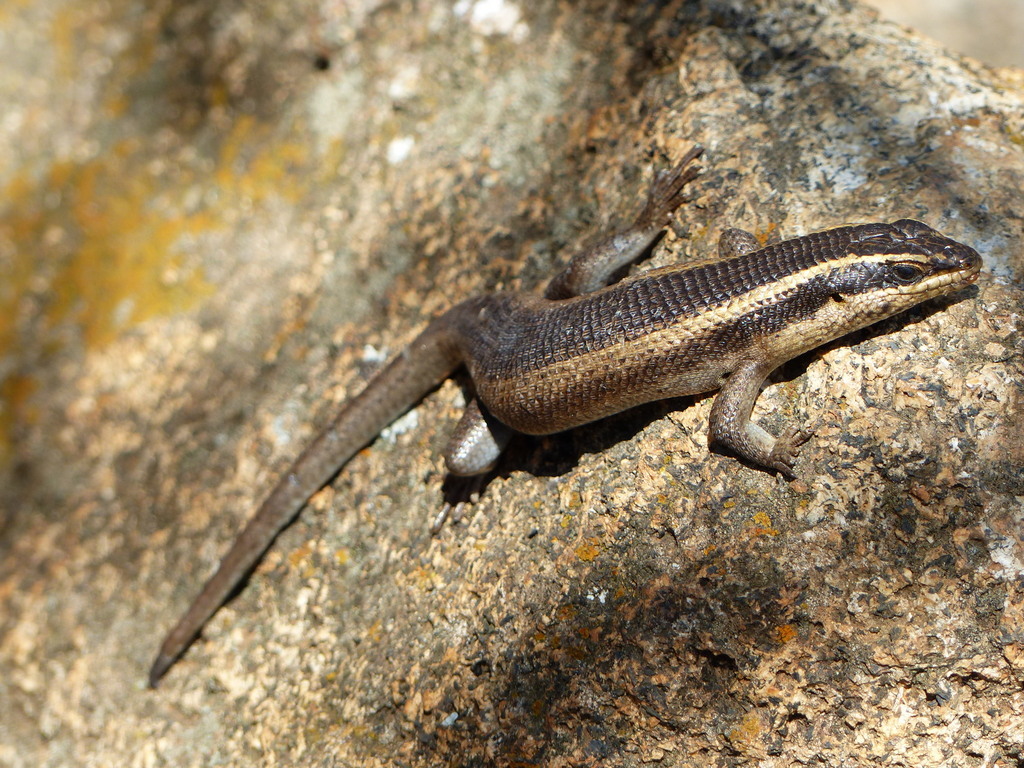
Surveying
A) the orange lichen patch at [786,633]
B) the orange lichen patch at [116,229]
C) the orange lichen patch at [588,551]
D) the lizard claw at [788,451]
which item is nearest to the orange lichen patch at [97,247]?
the orange lichen patch at [116,229]

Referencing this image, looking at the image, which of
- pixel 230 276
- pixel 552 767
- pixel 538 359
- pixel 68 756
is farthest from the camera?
pixel 230 276

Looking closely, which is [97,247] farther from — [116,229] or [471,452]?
[471,452]

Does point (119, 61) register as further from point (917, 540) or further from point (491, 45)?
point (917, 540)

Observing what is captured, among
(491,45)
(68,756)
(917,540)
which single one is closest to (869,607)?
(917,540)

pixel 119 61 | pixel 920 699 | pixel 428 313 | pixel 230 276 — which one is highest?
pixel 119 61

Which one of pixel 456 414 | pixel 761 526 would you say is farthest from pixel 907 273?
pixel 456 414

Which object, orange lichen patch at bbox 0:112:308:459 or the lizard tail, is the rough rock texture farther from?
the lizard tail

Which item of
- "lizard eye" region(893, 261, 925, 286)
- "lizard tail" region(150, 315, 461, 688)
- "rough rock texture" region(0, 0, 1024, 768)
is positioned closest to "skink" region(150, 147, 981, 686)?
"lizard eye" region(893, 261, 925, 286)
